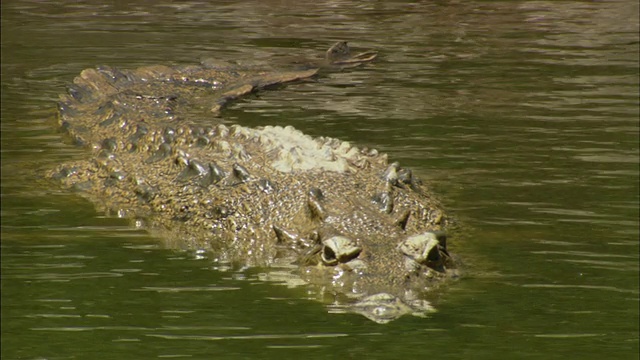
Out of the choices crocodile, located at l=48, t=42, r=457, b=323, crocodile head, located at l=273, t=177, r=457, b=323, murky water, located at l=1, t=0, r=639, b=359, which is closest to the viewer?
murky water, located at l=1, t=0, r=639, b=359

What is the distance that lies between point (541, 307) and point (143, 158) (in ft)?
13.0

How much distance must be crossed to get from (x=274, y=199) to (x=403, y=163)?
199cm

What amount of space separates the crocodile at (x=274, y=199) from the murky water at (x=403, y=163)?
0.72ft

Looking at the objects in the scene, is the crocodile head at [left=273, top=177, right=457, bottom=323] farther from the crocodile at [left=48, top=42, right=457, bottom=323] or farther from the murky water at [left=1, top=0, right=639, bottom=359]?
the murky water at [left=1, top=0, right=639, bottom=359]

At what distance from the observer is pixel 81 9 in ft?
59.4

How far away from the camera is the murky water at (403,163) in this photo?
18.6 ft

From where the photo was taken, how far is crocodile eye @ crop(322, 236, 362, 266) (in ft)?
21.7

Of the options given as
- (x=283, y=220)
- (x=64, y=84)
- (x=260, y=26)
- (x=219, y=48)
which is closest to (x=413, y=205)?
(x=283, y=220)

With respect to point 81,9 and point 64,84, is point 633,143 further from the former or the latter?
point 81,9

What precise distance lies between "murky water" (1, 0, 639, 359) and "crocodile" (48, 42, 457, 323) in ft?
0.72

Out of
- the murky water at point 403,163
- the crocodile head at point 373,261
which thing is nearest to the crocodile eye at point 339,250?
the crocodile head at point 373,261

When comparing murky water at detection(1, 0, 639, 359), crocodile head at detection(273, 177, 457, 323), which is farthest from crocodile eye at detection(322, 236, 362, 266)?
murky water at detection(1, 0, 639, 359)

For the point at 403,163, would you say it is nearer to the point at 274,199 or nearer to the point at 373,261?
the point at 274,199

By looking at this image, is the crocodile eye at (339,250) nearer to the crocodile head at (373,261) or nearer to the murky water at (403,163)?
the crocodile head at (373,261)
